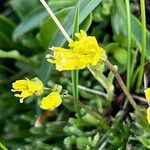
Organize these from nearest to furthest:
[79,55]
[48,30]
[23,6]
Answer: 1. [79,55]
2. [48,30]
3. [23,6]

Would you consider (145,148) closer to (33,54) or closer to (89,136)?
(89,136)

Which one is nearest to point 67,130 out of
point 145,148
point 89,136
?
point 89,136

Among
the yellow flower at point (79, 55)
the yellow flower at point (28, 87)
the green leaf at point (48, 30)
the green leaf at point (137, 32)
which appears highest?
the yellow flower at point (79, 55)

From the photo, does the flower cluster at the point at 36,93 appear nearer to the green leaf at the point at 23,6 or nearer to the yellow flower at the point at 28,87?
the yellow flower at the point at 28,87

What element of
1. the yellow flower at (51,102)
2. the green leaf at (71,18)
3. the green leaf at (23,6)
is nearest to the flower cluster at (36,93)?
the yellow flower at (51,102)

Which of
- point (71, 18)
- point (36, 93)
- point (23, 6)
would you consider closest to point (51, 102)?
point (36, 93)

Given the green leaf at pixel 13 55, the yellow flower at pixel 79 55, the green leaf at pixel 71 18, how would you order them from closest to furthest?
the yellow flower at pixel 79 55 < the green leaf at pixel 71 18 < the green leaf at pixel 13 55

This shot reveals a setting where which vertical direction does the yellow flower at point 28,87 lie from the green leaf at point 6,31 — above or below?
above

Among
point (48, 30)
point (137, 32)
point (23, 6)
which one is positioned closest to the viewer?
point (137, 32)

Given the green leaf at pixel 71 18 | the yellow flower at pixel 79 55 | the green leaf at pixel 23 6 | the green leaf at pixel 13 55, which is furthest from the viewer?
the green leaf at pixel 23 6

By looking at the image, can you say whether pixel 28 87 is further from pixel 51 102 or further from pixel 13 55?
pixel 13 55

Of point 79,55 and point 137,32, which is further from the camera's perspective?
point 137,32

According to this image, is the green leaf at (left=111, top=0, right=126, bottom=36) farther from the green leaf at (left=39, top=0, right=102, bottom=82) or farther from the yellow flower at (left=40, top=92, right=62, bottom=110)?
the yellow flower at (left=40, top=92, right=62, bottom=110)
